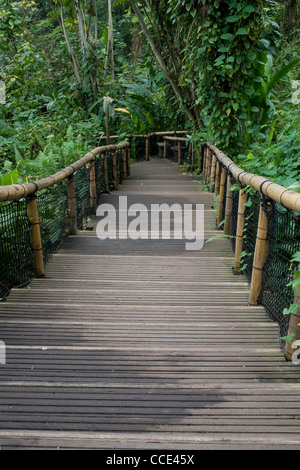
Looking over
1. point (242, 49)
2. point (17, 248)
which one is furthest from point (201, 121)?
point (17, 248)

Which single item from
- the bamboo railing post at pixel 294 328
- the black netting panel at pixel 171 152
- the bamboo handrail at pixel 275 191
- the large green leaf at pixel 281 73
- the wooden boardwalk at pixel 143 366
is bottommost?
the black netting panel at pixel 171 152

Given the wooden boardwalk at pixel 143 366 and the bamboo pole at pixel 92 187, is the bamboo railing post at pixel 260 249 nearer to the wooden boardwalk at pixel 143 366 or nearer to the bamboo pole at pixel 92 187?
the wooden boardwalk at pixel 143 366

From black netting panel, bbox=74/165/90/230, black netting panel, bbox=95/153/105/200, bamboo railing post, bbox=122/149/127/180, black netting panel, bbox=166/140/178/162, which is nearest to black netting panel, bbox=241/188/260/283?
black netting panel, bbox=74/165/90/230

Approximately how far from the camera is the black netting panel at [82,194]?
4.47 metres

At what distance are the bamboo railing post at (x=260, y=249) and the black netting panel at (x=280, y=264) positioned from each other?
29mm

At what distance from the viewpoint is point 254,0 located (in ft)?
16.0

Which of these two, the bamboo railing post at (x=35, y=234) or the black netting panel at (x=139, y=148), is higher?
the bamboo railing post at (x=35, y=234)

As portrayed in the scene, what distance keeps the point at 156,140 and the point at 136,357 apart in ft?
35.6

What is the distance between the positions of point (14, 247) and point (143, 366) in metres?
1.41

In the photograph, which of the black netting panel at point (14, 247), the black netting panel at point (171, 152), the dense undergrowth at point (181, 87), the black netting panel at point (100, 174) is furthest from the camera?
the black netting panel at point (171, 152)

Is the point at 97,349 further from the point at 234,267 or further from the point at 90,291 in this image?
the point at 234,267

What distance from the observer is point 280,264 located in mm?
2256

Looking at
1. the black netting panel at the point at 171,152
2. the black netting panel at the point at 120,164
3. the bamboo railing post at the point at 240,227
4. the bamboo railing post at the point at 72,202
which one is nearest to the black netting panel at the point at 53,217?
the bamboo railing post at the point at 72,202

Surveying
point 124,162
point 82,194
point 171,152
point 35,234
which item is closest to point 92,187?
point 82,194
